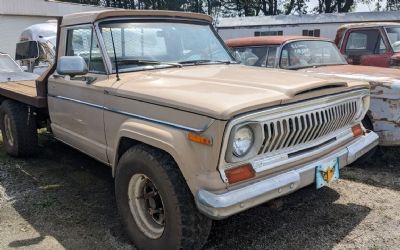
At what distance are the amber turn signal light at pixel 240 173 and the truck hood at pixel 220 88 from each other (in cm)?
39

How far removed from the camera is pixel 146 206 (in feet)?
12.0

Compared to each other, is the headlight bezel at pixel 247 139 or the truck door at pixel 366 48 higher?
the truck door at pixel 366 48

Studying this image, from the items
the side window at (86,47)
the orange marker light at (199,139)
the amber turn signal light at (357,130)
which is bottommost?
the amber turn signal light at (357,130)

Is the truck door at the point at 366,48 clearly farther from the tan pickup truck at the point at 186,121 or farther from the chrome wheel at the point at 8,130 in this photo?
the chrome wheel at the point at 8,130

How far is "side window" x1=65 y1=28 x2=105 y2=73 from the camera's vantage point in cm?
430

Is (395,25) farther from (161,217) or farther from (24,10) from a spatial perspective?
(24,10)

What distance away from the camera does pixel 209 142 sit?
2895 mm

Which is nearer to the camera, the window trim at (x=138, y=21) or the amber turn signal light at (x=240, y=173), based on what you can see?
the amber turn signal light at (x=240, y=173)

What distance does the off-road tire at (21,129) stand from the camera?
19.6 ft

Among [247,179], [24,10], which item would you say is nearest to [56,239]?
[247,179]

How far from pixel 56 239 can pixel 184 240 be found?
4.56ft

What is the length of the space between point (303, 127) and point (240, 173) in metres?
0.69

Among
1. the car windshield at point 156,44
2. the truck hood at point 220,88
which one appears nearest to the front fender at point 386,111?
the truck hood at point 220,88

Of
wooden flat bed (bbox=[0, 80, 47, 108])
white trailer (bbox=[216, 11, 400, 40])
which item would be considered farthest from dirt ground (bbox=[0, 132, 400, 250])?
white trailer (bbox=[216, 11, 400, 40])
